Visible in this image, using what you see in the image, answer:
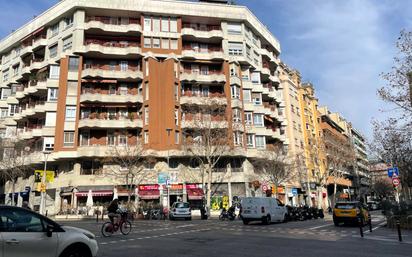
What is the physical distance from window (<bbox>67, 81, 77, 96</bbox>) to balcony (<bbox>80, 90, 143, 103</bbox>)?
43.3 inches

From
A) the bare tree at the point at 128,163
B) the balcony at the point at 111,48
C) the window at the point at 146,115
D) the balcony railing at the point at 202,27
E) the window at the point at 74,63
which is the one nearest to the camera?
the bare tree at the point at 128,163

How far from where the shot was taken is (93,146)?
41.9m

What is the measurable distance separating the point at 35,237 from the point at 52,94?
42.0 metres

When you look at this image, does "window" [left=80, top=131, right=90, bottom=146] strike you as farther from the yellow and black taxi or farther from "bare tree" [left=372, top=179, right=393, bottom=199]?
"bare tree" [left=372, top=179, right=393, bottom=199]

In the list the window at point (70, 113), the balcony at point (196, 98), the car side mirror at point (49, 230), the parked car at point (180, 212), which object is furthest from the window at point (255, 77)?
the car side mirror at point (49, 230)

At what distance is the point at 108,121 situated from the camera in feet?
143

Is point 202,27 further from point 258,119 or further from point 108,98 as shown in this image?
point 108,98

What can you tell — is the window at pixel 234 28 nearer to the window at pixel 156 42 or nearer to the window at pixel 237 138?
the window at pixel 156 42

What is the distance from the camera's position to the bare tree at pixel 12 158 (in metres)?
41.7

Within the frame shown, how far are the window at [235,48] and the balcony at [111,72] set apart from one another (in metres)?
13.3

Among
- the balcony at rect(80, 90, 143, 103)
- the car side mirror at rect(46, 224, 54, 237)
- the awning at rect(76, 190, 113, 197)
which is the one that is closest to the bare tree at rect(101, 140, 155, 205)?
the awning at rect(76, 190, 113, 197)

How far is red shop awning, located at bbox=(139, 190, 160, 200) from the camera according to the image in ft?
137

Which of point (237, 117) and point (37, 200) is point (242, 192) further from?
point (37, 200)

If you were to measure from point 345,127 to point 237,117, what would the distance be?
237ft
